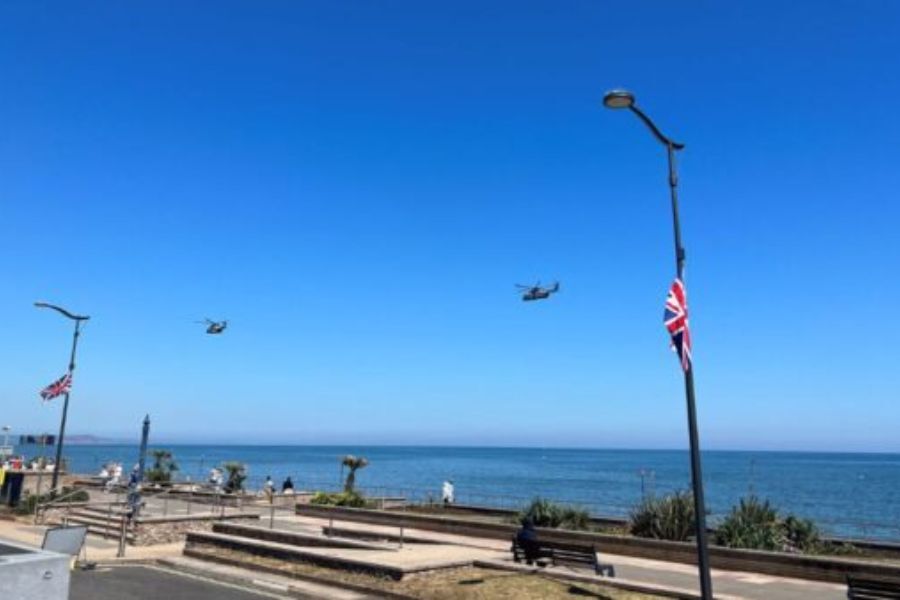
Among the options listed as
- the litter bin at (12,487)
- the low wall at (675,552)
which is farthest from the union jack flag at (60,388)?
the low wall at (675,552)

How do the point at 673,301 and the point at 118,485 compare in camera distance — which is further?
the point at 118,485

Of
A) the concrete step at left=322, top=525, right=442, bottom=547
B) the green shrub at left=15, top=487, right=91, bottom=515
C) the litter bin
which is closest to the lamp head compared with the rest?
the concrete step at left=322, top=525, right=442, bottom=547

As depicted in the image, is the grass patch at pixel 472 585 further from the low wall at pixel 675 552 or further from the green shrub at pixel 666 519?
the green shrub at pixel 666 519

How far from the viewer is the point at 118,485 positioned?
1460 inches

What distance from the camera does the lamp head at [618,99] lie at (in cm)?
1272

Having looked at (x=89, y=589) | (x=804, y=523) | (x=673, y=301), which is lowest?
(x=89, y=589)

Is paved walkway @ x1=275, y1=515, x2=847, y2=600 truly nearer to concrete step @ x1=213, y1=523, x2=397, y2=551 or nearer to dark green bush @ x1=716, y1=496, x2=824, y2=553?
dark green bush @ x1=716, y1=496, x2=824, y2=553

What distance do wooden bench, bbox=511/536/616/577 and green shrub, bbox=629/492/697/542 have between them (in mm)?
4321

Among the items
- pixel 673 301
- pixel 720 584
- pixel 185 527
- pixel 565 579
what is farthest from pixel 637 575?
pixel 185 527

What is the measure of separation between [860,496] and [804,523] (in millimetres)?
72226

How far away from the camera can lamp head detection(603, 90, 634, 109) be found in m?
12.7

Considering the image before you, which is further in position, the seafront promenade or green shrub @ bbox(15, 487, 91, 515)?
green shrub @ bbox(15, 487, 91, 515)

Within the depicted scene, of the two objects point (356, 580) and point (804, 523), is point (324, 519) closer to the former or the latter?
point (356, 580)

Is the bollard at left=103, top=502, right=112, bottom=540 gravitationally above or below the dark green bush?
below
